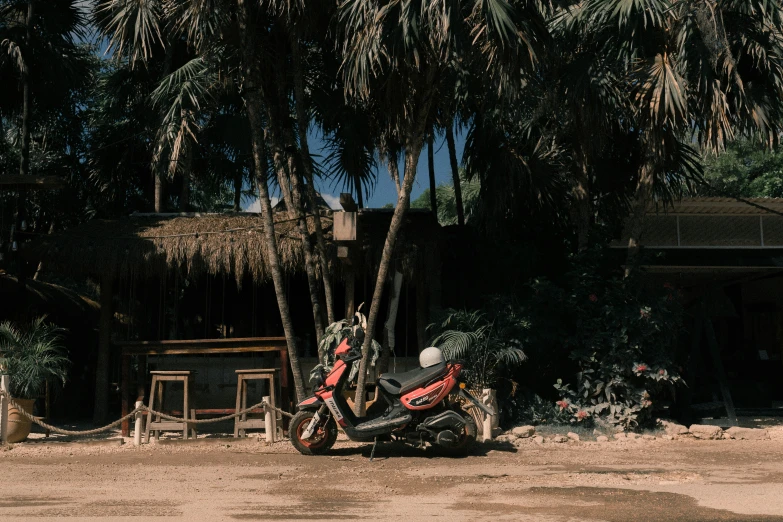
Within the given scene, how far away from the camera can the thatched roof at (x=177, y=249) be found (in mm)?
10508

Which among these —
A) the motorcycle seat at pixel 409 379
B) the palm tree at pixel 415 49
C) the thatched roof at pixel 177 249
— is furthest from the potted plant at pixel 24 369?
the motorcycle seat at pixel 409 379

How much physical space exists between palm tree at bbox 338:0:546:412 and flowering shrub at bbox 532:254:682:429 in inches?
98.6

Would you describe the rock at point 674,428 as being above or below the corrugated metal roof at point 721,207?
below

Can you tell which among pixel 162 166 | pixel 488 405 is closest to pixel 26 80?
pixel 162 166

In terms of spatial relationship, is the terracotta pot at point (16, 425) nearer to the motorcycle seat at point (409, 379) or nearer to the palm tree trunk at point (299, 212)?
the palm tree trunk at point (299, 212)

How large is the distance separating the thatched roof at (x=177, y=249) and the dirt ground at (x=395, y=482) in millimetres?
2220

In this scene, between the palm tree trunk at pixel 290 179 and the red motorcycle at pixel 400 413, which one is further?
the palm tree trunk at pixel 290 179

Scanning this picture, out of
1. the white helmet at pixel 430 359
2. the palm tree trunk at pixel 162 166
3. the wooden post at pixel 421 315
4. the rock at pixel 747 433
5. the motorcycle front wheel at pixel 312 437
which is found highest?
the palm tree trunk at pixel 162 166

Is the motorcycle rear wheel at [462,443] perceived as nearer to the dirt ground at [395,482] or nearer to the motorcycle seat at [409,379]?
the dirt ground at [395,482]

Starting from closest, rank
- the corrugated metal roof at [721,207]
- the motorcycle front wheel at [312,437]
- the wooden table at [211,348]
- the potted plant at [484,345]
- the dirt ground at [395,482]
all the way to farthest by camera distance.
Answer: the dirt ground at [395,482] < the motorcycle front wheel at [312,437] < the potted plant at [484,345] < the wooden table at [211,348] < the corrugated metal roof at [721,207]

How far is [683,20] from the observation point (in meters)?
9.20

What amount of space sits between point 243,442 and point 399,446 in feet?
6.13

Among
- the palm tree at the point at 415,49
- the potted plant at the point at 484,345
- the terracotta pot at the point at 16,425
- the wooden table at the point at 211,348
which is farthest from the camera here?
the wooden table at the point at 211,348

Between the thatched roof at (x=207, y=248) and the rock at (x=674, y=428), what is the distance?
340 cm
